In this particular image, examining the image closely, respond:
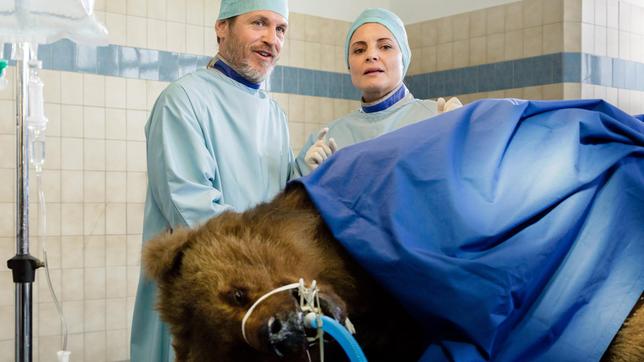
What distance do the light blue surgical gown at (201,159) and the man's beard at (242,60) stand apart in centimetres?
4

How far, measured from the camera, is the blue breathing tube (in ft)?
3.36

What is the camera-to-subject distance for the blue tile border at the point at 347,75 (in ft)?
14.6

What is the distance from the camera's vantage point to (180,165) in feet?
6.66

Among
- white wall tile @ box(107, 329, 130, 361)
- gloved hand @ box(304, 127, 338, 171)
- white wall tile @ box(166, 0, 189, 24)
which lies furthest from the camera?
white wall tile @ box(166, 0, 189, 24)

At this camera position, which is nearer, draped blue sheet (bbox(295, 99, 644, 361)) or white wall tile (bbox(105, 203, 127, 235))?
draped blue sheet (bbox(295, 99, 644, 361))

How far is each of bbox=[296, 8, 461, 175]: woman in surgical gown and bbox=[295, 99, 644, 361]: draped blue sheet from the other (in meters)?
1.17

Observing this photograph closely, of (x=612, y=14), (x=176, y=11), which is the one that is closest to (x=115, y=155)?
(x=176, y=11)

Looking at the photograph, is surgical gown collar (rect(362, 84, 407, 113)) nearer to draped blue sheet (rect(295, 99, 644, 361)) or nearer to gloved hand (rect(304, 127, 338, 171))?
gloved hand (rect(304, 127, 338, 171))

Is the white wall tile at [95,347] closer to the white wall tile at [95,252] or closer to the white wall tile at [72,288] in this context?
the white wall tile at [72,288]

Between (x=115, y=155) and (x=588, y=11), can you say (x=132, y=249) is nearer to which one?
(x=115, y=155)

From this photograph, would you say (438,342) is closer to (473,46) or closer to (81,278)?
(81,278)

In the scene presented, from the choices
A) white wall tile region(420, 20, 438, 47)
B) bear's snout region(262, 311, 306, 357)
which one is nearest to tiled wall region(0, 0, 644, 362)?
white wall tile region(420, 20, 438, 47)

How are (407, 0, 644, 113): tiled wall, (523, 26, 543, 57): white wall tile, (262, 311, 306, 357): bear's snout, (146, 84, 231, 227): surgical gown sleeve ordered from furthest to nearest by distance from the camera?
(523, 26, 543, 57): white wall tile < (407, 0, 644, 113): tiled wall < (146, 84, 231, 227): surgical gown sleeve < (262, 311, 306, 357): bear's snout

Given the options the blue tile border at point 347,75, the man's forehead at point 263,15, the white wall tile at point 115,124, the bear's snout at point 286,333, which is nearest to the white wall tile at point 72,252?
the white wall tile at point 115,124
